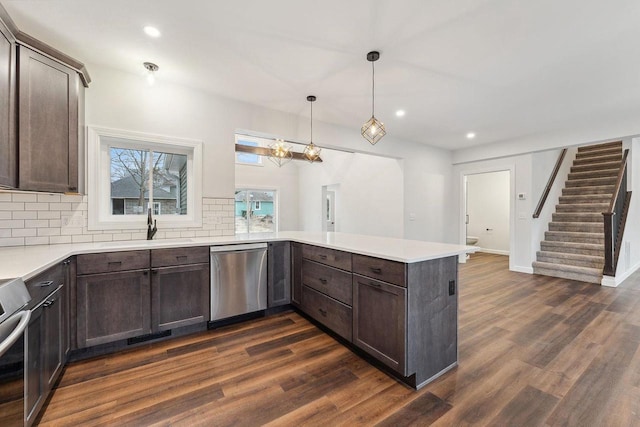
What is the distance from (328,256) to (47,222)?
2.56m

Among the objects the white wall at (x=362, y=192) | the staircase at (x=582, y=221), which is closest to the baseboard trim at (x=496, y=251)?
the staircase at (x=582, y=221)

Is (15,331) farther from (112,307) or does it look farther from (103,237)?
(103,237)

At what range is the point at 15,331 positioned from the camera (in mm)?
1153

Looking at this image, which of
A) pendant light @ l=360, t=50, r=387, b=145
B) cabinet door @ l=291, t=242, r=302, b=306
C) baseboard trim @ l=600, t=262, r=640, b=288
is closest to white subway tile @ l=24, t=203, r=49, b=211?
cabinet door @ l=291, t=242, r=302, b=306

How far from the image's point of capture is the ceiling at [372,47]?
195 centimetres

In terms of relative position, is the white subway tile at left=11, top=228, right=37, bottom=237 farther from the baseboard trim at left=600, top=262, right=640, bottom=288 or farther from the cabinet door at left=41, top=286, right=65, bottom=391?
the baseboard trim at left=600, top=262, right=640, bottom=288

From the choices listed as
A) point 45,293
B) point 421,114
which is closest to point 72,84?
point 45,293

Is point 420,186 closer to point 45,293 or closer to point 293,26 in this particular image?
point 293,26

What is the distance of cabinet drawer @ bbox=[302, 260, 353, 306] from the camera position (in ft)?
7.77

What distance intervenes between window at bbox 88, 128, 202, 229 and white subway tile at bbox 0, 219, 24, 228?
46 cm

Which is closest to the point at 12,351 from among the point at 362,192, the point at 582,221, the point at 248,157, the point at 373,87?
the point at 373,87

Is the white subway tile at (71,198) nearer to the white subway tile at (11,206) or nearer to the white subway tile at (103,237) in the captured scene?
the white subway tile at (11,206)

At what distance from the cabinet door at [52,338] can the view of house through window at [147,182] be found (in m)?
1.21

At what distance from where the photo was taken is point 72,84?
92.6 inches
